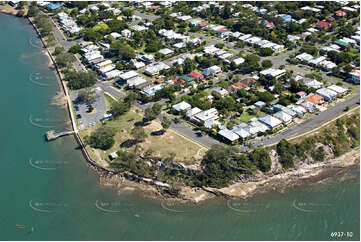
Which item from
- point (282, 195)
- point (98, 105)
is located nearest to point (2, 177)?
point (98, 105)

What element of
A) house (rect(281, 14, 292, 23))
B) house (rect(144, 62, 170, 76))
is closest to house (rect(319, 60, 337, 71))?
house (rect(281, 14, 292, 23))

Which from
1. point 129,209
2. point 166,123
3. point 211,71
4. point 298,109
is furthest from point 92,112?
point 298,109

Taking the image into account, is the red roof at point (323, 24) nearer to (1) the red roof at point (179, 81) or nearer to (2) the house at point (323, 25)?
(2) the house at point (323, 25)

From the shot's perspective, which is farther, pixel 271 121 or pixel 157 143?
pixel 271 121

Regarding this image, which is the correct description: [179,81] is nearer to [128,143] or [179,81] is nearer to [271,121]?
[128,143]

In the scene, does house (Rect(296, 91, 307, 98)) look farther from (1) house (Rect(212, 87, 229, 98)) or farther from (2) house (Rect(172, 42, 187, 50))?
(2) house (Rect(172, 42, 187, 50))

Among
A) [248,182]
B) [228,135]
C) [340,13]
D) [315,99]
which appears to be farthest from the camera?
[340,13]
